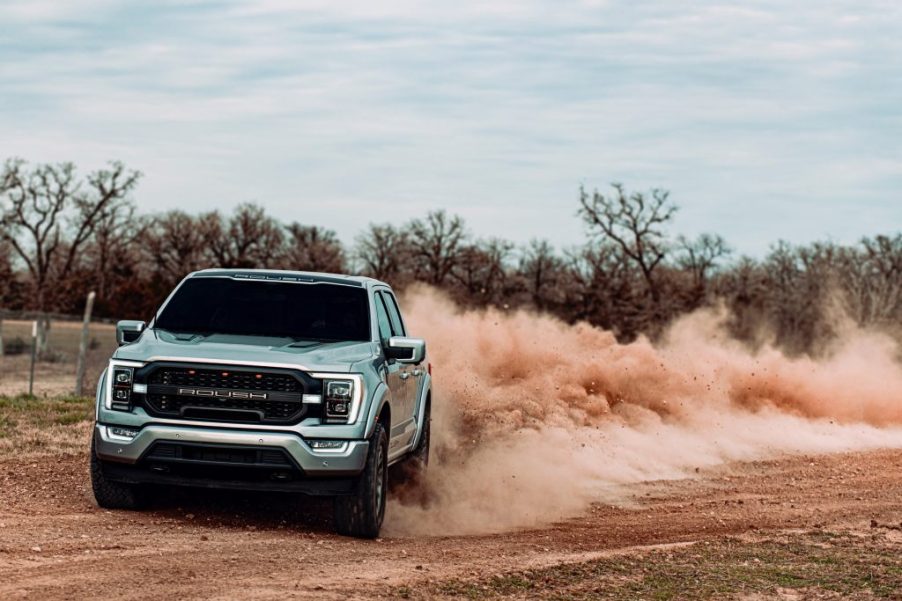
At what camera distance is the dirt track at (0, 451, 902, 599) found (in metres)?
7.66

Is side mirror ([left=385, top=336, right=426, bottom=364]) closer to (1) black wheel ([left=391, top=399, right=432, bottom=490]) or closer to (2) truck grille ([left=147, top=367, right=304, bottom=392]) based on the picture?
(2) truck grille ([left=147, top=367, right=304, bottom=392])

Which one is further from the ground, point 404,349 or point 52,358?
point 404,349

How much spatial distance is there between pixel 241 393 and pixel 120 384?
1.02m

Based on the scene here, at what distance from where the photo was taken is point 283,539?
953 centimetres

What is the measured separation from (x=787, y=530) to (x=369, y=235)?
9134 cm

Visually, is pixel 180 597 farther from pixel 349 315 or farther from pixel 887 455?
pixel 887 455

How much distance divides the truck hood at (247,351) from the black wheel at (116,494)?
45.6 inches

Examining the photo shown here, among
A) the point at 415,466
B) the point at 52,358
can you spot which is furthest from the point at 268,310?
the point at 52,358

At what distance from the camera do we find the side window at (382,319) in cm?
1096

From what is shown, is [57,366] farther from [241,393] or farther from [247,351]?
[241,393]

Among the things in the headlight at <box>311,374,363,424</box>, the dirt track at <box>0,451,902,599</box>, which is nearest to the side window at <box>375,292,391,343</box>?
the headlight at <box>311,374,363,424</box>

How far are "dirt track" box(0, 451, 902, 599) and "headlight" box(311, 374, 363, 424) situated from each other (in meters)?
0.98

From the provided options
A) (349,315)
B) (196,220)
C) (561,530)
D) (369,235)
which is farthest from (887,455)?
(196,220)

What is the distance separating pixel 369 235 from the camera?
102125mm
